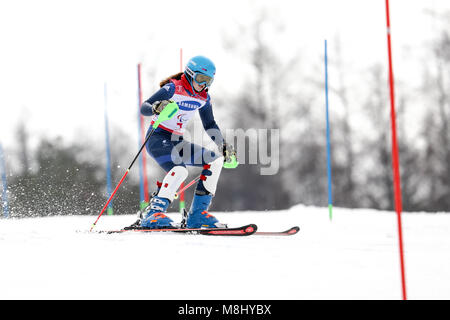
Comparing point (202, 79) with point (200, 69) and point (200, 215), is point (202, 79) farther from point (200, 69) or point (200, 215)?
point (200, 215)

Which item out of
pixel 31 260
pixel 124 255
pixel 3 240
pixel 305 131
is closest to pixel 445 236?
pixel 124 255

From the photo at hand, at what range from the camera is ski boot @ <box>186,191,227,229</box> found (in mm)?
4062

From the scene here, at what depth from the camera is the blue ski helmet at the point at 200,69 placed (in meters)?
4.01

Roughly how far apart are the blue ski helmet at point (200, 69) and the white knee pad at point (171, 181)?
0.80 m

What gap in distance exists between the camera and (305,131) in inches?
592

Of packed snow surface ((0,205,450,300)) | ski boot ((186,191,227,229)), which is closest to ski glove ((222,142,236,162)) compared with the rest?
ski boot ((186,191,227,229))

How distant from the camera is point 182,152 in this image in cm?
422

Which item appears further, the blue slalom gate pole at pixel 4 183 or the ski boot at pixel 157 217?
the blue slalom gate pole at pixel 4 183

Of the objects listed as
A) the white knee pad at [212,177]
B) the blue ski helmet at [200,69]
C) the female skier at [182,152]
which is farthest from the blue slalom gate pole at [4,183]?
the blue ski helmet at [200,69]

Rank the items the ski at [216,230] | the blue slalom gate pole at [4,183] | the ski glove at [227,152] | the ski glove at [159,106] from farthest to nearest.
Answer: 1. the blue slalom gate pole at [4,183]
2. the ski glove at [227,152]
3. the ski glove at [159,106]
4. the ski at [216,230]

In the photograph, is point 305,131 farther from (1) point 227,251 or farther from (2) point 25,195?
(1) point 227,251

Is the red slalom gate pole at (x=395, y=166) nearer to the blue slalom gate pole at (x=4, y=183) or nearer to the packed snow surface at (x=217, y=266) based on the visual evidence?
the packed snow surface at (x=217, y=266)

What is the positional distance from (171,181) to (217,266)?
161 centimetres
